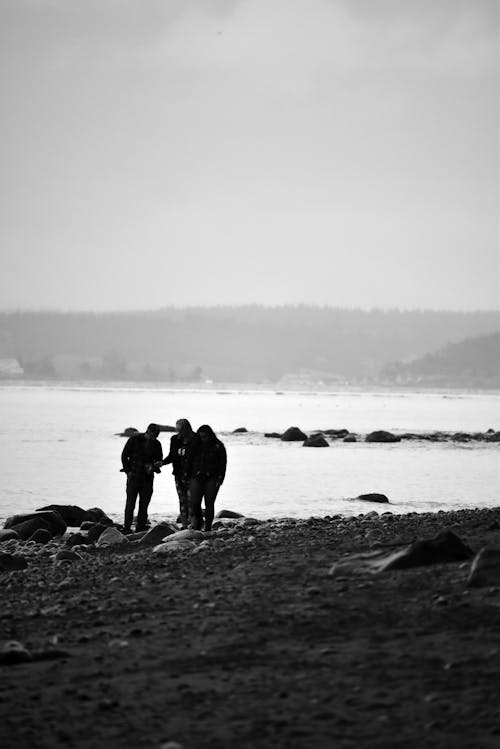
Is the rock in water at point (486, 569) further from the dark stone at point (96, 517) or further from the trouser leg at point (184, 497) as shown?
the dark stone at point (96, 517)

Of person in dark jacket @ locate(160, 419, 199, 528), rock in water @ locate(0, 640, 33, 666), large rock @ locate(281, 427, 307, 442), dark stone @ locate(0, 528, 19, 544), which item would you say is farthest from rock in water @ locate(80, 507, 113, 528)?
large rock @ locate(281, 427, 307, 442)

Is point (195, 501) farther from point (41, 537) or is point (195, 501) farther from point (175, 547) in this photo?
point (41, 537)

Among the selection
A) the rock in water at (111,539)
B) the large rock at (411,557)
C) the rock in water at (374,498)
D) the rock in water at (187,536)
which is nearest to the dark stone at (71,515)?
the rock in water at (111,539)

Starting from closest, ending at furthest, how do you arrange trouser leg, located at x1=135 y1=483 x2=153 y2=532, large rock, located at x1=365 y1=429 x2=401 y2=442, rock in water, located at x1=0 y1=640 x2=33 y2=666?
rock in water, located at x1=0 y1=640 x2=33 y2=666
trouser leg, located at x1=135 y1=483 x2=153 y2=532
large rock, located at x1=365 y1=429 x2=401 y2=442

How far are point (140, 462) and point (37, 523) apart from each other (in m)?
2.39

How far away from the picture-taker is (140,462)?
57.8 ft

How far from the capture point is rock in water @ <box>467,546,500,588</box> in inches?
365

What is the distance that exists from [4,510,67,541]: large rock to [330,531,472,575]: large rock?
348 inches

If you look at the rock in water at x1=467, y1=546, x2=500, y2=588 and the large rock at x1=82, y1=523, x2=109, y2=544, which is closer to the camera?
the rock in water at x1=467, y1=546, x2=500, y2=588

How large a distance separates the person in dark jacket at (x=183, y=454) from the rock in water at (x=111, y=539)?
1166mm

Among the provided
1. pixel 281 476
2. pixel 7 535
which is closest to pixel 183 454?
pixel 7 535

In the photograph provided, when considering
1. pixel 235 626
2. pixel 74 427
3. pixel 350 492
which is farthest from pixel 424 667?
pixel 74 427

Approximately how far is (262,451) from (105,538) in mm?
31437

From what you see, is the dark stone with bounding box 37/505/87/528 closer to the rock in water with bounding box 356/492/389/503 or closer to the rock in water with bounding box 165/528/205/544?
the rock in water with bounding box 165/528/205/544
